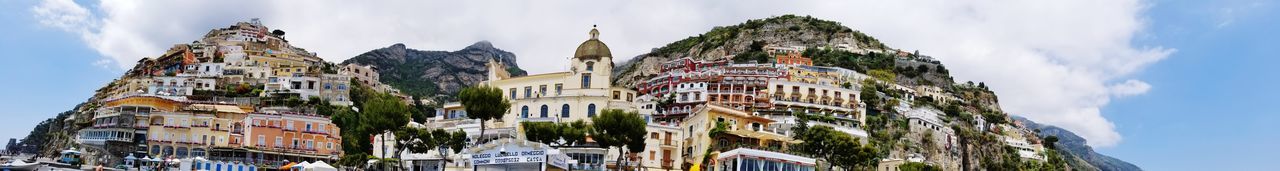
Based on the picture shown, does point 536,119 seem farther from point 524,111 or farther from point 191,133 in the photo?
point 191,133

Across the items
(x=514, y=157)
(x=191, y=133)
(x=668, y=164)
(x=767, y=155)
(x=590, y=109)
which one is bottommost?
(x=668, y=164)

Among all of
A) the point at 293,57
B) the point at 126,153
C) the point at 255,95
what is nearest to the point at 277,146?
the point at 126,153

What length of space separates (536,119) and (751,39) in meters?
82.3

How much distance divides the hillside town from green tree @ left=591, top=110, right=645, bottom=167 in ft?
0.22

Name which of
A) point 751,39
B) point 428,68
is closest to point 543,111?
point 751,39

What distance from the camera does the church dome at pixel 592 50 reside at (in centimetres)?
7181

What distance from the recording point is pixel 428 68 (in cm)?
16700

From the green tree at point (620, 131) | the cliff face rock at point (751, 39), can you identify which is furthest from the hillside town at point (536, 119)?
the cliff face rock at point (751, 39)

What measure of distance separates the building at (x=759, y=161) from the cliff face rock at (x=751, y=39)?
82.4 meters

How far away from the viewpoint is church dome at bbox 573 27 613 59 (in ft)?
236

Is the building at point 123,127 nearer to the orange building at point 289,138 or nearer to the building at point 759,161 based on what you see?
the orange building at point 289,138

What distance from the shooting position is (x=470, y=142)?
60.1 metres

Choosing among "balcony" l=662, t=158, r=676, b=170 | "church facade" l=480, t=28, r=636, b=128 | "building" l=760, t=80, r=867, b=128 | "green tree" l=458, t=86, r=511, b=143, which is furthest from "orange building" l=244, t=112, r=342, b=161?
"building" l=760, t=80, r=867, b=128

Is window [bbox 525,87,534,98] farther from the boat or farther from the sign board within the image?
the boat
